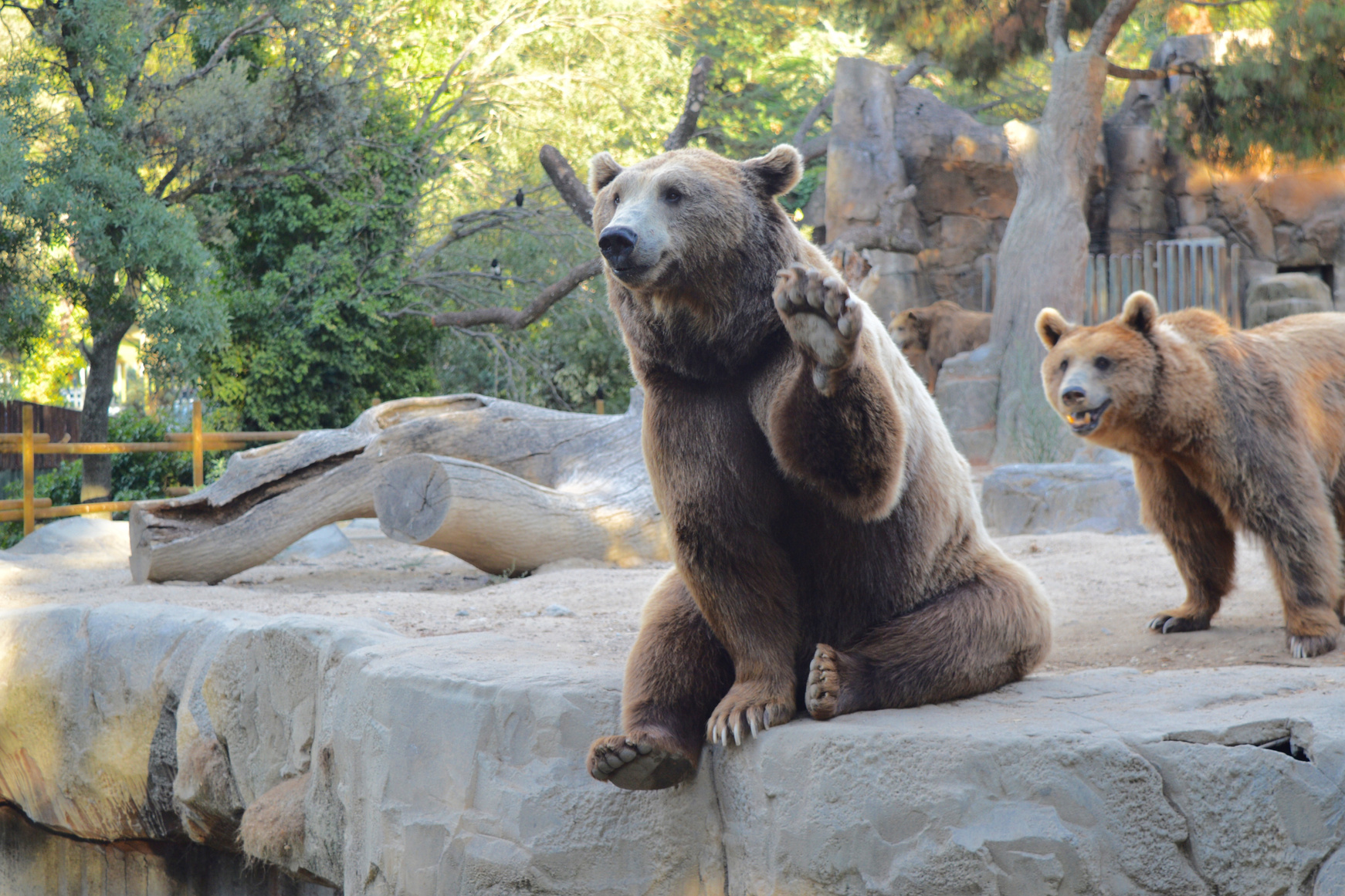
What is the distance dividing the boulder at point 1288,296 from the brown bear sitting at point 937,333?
3377 mm

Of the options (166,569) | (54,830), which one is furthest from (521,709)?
(166,569)

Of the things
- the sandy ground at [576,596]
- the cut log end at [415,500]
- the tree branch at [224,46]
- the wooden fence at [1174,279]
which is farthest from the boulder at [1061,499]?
the tree branch at [224,46]

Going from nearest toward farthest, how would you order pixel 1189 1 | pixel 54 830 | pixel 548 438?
pixel 54 830 < pixel 548 438 < pixel 1189 1

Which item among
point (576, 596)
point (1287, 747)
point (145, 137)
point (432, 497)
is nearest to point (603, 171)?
point (1287, 747)

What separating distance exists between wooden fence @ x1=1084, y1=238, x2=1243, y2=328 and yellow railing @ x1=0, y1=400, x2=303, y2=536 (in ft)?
34.1

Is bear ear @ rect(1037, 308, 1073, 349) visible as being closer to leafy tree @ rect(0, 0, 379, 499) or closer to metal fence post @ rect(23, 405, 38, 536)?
leafy tree @ rect(0, 0, 379, 499)

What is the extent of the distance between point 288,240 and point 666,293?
11.8 m

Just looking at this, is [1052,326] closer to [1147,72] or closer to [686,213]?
[686,213]

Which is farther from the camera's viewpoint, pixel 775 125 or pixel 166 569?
pixel 775 125

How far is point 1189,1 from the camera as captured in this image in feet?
43.0

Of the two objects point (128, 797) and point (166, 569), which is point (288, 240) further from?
point (128, 797)

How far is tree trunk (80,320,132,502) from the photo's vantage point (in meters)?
10.5

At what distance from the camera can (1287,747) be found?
2.23 m

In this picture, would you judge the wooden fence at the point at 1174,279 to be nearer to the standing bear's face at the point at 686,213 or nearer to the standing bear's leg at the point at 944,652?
the standing bear's leg at the point at 944,652
